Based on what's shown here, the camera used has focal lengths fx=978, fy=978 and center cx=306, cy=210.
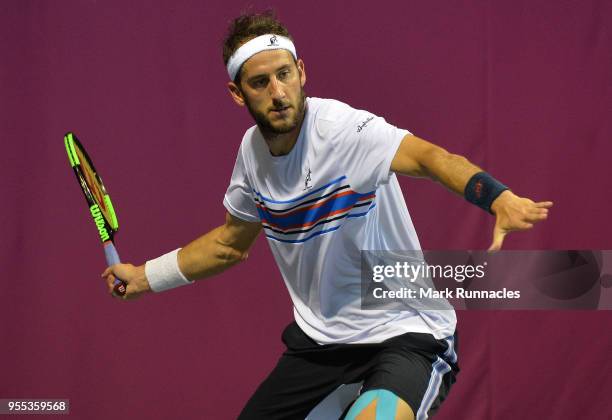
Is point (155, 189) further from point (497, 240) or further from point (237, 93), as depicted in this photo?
point (497, 240)

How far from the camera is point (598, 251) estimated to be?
407 cm

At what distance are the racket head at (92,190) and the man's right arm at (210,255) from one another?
155mm

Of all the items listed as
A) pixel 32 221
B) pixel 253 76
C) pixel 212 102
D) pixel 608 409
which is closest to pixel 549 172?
pixel 608 409

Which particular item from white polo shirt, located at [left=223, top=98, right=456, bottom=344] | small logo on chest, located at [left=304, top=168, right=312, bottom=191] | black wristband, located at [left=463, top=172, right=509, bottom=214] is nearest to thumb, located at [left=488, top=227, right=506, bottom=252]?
black wristband, located at [left=463, top=172, right=509, bottom=214]

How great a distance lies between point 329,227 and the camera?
2729mm

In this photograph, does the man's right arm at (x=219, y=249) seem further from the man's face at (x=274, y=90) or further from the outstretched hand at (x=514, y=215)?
the outstretched hand at (x=514, y=215)

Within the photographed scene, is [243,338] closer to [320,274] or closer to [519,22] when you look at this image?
[320,274]

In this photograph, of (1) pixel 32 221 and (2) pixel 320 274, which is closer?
(2) pixel 320 274

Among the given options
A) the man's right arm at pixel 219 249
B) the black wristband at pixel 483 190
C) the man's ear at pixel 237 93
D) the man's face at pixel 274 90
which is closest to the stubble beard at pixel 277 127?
the man's face at pixel 274 90

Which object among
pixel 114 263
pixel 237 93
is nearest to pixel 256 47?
pixel 237 93

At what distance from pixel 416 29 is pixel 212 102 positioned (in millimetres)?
917

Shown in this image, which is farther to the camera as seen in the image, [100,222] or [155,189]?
[155,189]

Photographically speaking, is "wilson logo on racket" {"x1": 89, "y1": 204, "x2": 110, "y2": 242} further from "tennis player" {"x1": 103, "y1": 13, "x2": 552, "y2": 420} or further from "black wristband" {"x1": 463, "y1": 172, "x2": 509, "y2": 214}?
"black wristband" {"x1": 463, "y1": 172, "x2": 509, "y2": 214}

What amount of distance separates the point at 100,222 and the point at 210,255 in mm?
421
